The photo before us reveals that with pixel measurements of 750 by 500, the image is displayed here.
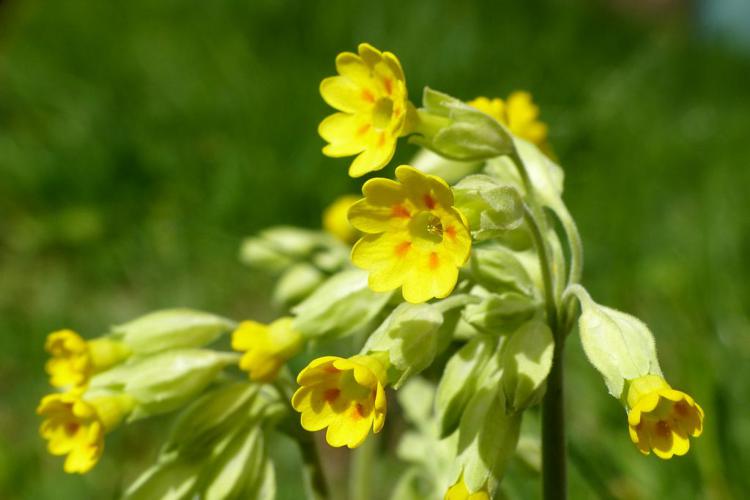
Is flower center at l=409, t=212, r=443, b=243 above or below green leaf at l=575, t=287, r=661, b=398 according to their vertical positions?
above

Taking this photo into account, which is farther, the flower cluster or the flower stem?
the flower stem

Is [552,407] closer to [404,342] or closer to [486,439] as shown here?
[486,439]

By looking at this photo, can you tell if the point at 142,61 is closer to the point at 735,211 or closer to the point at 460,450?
the point at 735,211

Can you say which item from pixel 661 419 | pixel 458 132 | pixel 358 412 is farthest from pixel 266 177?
pixel 661 419

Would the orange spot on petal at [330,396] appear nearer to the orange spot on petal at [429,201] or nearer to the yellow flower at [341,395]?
the yellow flower at [341,395]

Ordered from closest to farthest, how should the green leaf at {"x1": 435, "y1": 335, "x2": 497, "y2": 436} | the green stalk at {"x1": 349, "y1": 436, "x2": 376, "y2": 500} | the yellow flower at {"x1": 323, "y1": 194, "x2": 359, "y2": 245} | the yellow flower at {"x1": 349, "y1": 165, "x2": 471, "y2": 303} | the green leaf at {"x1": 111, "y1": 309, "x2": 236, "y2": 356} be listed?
the yellow flower at {"x1": 349, "y1": 165, "x2": 471, "y2": 303} < the green leaf at {"x1": 435, "y1": 335, "x2": 497, "y2": 436} < the green leaf at {"x1": 111, "y1": 309, "x2": 236, "y2": 356} < the green stalk at {"x1": 349, "y1": 436, "x2": 376, "y2": 500} < the yellow flower at {"x1": 323, "y1": 194, "x2": 359, "y2": 245}

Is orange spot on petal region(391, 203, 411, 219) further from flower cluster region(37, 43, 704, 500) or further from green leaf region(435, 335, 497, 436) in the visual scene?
green leaf region(435, 335, 497, 436)

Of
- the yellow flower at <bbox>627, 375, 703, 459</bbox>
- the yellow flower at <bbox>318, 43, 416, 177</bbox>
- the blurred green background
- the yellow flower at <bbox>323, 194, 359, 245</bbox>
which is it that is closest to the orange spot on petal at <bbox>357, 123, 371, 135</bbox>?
the yellow flower at <bbox>318, 43, 416, 177</bbox>
